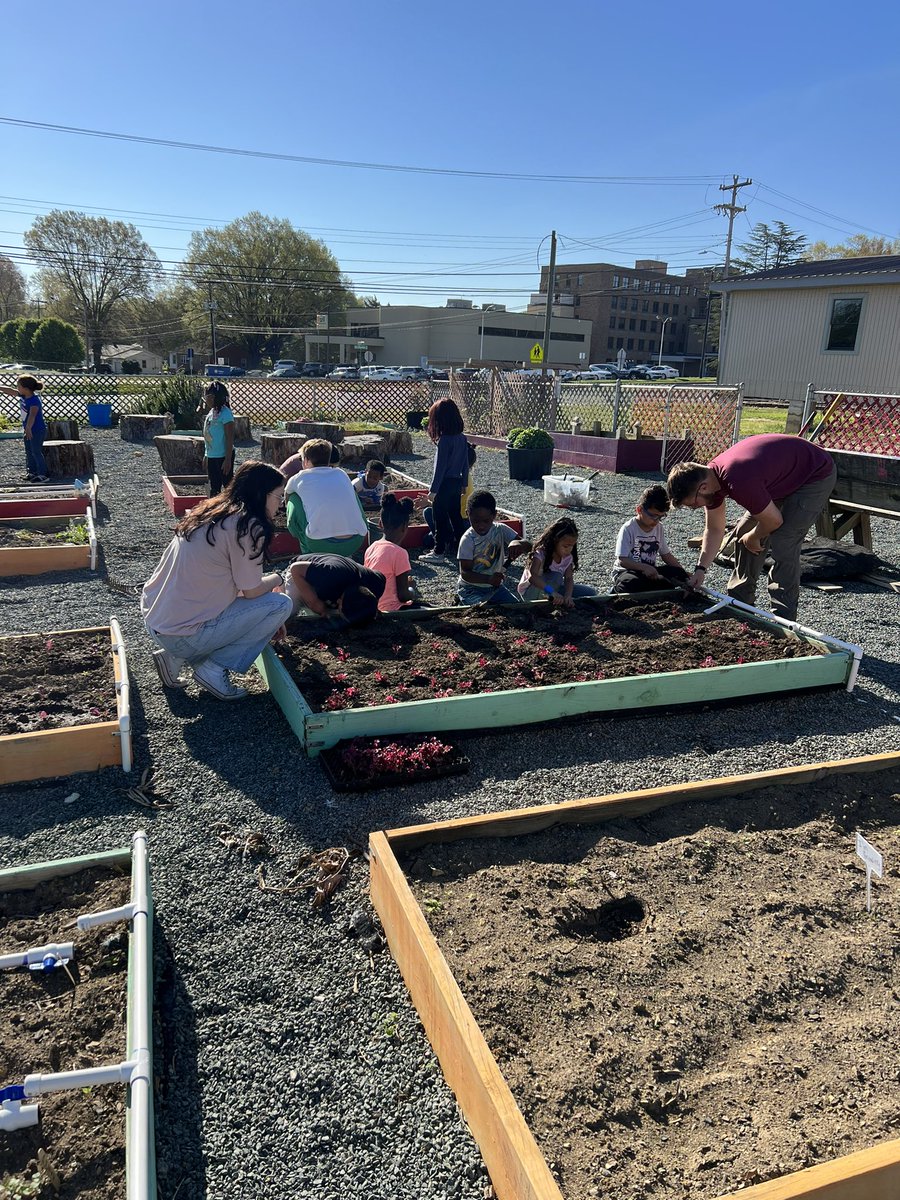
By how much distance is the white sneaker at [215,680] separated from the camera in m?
4.63

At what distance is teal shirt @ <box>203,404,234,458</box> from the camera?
9008 millimetres

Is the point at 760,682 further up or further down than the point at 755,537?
further down

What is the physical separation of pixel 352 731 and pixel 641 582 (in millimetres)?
3173

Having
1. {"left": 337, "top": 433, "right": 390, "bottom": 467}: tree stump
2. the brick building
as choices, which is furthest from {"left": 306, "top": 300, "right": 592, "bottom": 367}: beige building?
{"left": 337, "top": 433, "right": 390, "bottom": 467}: tree stump

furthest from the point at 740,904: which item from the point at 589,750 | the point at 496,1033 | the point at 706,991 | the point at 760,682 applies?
the point at 760,682

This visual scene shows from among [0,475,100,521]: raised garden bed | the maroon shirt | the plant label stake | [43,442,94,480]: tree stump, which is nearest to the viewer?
the plant label stake

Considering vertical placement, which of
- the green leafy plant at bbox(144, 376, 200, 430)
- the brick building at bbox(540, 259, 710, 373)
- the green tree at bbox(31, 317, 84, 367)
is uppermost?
the brick building at bbox(540, 259, 710, 373)

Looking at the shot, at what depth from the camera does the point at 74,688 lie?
4.52 m

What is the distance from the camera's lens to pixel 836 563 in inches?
305

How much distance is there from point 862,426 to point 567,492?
4.70 metres

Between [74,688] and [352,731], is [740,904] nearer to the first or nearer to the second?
[352,731]

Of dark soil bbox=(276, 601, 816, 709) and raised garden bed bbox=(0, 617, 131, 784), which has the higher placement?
dark soil bbox=(276, 601, 816, 709)

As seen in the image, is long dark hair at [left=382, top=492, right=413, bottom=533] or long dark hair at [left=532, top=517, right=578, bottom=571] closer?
long dark hair at [left=532, top=517, right=578, bottom=571]

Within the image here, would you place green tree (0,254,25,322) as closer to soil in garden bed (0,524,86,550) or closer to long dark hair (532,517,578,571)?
soil in garden bed (0,524,86,550)
